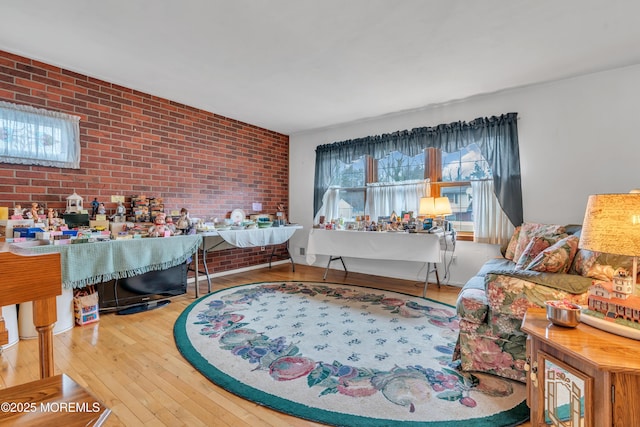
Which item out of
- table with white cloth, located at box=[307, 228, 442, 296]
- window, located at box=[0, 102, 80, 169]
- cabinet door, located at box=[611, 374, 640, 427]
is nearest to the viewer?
cabinet door, located at box=[611, 374, 640, 427]

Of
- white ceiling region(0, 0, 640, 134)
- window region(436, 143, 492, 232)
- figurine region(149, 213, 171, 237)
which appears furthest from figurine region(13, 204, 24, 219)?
window region(436, 143, 492, 232)

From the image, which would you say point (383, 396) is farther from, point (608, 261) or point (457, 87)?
point (457, 87)

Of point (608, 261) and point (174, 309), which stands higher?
point (608, 261)

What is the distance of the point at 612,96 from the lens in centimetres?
295

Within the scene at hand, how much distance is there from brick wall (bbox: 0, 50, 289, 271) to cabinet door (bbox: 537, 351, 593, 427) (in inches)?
152

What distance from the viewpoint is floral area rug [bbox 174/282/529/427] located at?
60.9 inches

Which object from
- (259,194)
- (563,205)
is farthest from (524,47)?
(259,194)

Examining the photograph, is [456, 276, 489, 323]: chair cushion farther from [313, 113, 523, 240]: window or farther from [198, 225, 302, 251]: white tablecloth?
[198, 225, 302, 251]: white tablecloth

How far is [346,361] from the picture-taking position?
80.0 inches

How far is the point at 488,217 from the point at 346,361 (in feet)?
8.55

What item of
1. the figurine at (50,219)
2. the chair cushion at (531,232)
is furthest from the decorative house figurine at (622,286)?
the figurine at (50,219)

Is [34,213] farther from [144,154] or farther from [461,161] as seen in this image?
[461,161]

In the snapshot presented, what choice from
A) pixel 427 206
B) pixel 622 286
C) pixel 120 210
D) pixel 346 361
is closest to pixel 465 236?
pixel 427 206

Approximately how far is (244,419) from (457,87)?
3.61 m
